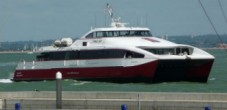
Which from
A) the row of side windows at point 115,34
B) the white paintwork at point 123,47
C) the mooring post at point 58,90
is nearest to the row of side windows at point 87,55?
the white paintwork at point 123,47

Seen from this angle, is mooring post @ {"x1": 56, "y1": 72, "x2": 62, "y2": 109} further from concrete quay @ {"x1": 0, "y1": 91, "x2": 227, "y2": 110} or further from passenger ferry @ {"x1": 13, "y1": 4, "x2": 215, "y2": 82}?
passenger ferry @ {"x1": 13, "y1": 4, "x2": 215, "y2": 82}

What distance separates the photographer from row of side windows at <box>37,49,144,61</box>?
45562 mm

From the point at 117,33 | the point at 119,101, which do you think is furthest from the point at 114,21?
the point at 119,101

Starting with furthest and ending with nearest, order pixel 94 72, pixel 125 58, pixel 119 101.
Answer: pixel 94 72
pixel 125 58
pixel 119 101

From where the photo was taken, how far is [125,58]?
45562 millimetres

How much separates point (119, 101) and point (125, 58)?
23.6m

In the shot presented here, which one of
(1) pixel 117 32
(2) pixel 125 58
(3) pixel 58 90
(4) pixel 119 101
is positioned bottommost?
(4) pixel 119 101

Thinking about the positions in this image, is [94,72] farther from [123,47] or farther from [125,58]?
[123,47]

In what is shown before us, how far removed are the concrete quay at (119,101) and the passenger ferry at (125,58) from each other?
67.8 feet

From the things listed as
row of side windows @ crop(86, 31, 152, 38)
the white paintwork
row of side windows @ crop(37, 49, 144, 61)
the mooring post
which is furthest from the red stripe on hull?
the mooring post

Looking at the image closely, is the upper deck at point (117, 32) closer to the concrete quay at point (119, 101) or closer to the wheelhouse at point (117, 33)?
the wheelhouse at point (117, 33)

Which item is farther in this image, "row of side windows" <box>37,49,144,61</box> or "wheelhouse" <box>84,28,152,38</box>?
"wheelhouse" <box>84,28,152,38</box>

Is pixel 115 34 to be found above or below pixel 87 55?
above

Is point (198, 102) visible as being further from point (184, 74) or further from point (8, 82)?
point (8, 82)
